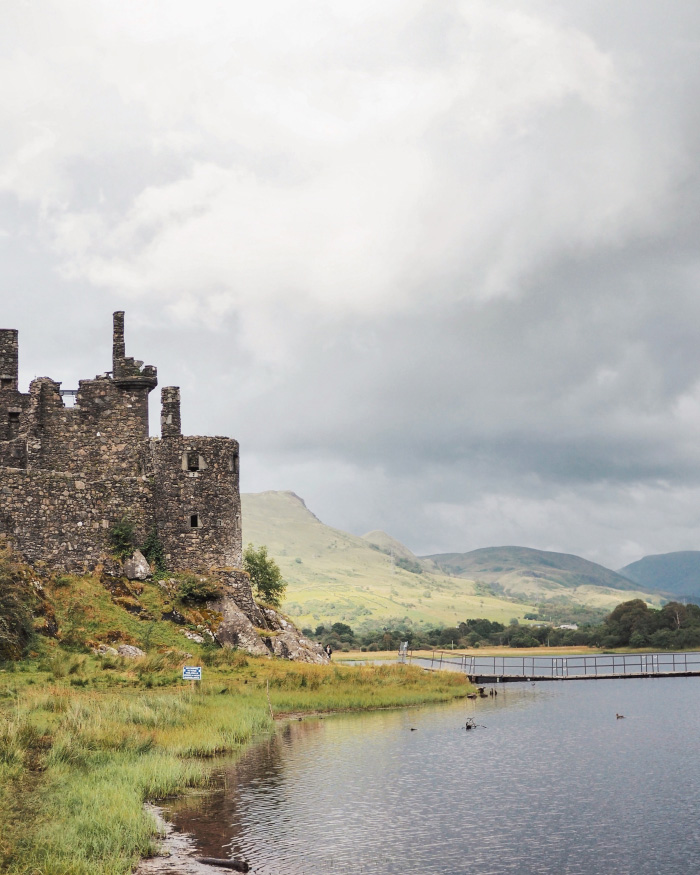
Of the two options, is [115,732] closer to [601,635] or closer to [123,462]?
[123,462]

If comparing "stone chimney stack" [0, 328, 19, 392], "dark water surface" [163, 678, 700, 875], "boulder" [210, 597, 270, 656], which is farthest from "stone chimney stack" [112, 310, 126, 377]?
"dark water surface" [163, 678, 700, 875]

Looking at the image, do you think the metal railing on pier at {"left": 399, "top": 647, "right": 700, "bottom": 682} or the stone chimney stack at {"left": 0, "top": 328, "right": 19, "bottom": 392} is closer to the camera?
the stone chimney stack at {"left": 0, "top": 328, "right": 19, "bottom": 392}

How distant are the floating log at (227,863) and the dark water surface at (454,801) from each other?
427 millimetres

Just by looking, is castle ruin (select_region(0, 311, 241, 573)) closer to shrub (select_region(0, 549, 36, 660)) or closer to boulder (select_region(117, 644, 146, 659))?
boulder (select_region(117, 644, 146, 659))

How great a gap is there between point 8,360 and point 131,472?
35.2 feet

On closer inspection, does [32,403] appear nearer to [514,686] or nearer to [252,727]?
[252,727]

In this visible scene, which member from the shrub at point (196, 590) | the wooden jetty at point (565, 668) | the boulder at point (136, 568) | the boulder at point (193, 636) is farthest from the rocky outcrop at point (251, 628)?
the wooden jetty at point (565, 668)

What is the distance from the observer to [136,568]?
57.3 meters

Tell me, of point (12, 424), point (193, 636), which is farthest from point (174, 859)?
point (12, 424)

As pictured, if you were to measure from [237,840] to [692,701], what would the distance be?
5545cm

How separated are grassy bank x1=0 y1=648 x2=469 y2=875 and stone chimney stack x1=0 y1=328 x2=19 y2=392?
20837mm

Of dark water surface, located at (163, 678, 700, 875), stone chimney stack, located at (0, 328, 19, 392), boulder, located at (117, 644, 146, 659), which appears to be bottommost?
dark water surface, located at (163, 678, 700, 875)

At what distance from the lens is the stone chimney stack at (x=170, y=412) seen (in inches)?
2362

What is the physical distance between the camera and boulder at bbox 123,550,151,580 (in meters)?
57.2
